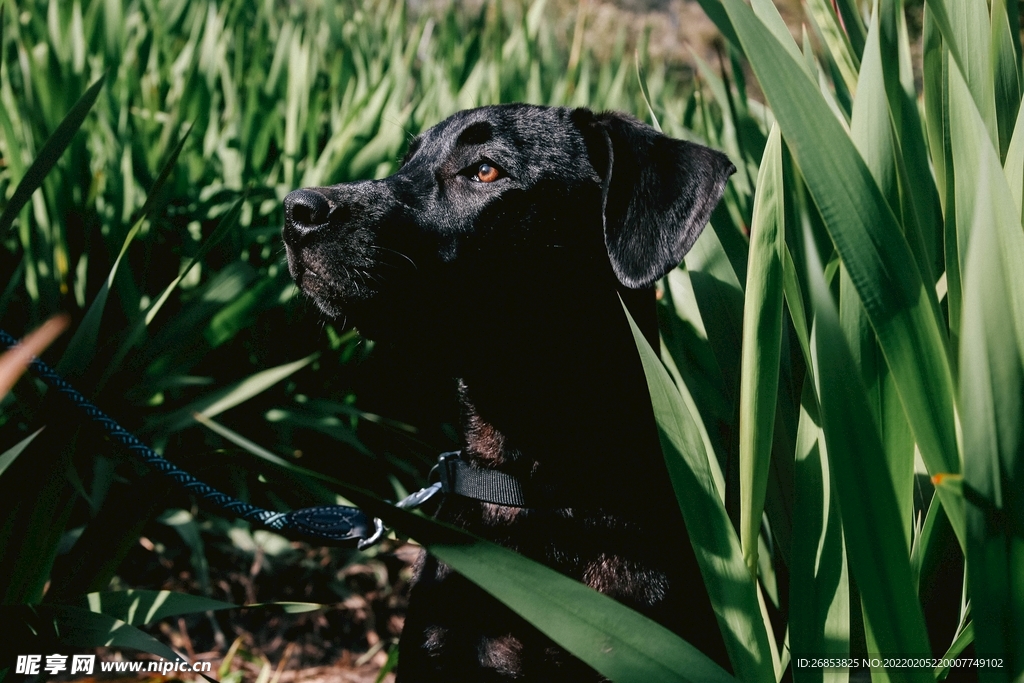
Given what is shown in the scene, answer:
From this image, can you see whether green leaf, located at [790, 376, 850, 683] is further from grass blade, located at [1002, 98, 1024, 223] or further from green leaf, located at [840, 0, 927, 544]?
grass blade, located at [1002, 98, 1024, 223]

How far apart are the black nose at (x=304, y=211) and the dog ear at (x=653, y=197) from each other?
50 cm

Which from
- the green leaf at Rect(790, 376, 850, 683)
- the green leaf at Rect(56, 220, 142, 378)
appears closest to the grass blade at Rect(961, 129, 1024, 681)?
the green leaf at Rect(790, 376, 850, 683)

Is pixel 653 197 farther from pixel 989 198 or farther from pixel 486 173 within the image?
pixel 989 198

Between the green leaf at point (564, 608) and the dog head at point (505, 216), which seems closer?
the green leaf at point (564, 608)

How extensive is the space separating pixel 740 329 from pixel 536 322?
36 centimetres

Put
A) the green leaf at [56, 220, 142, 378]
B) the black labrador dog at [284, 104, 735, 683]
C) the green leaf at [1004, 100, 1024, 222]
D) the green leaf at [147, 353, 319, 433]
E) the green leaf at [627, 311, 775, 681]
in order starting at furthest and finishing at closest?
the green leaf at [147, 353, 319, 433]
the green leaf at [56, 220, 142, 378]
the black labrador dog at [284, 104, 735, 683]
the green leaf at [1004, 100, 1024, 222]
the green leaf at [627, 311, 775, 681]

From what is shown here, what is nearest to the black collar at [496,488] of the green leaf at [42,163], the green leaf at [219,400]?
the green leaf at [219,400]

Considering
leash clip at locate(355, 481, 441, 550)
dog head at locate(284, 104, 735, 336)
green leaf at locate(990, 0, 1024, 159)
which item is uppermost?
green leaf at locate(990, 0, 1024, 159)

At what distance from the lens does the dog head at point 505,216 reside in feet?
4.32

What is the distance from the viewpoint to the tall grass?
0.74 metres

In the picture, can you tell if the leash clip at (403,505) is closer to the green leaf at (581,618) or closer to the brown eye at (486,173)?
the green leaf at (581,618)

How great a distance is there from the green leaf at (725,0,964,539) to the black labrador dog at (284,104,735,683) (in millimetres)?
464

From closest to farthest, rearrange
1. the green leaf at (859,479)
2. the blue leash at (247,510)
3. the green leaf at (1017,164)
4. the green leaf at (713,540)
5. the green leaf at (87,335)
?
the green leaf at (859,479)
the green leaf at (713,540)
the green leaf at (1017,164)
the blue leash at (247,510)
the green leaf at (87,335)

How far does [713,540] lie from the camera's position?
34.3 inches
